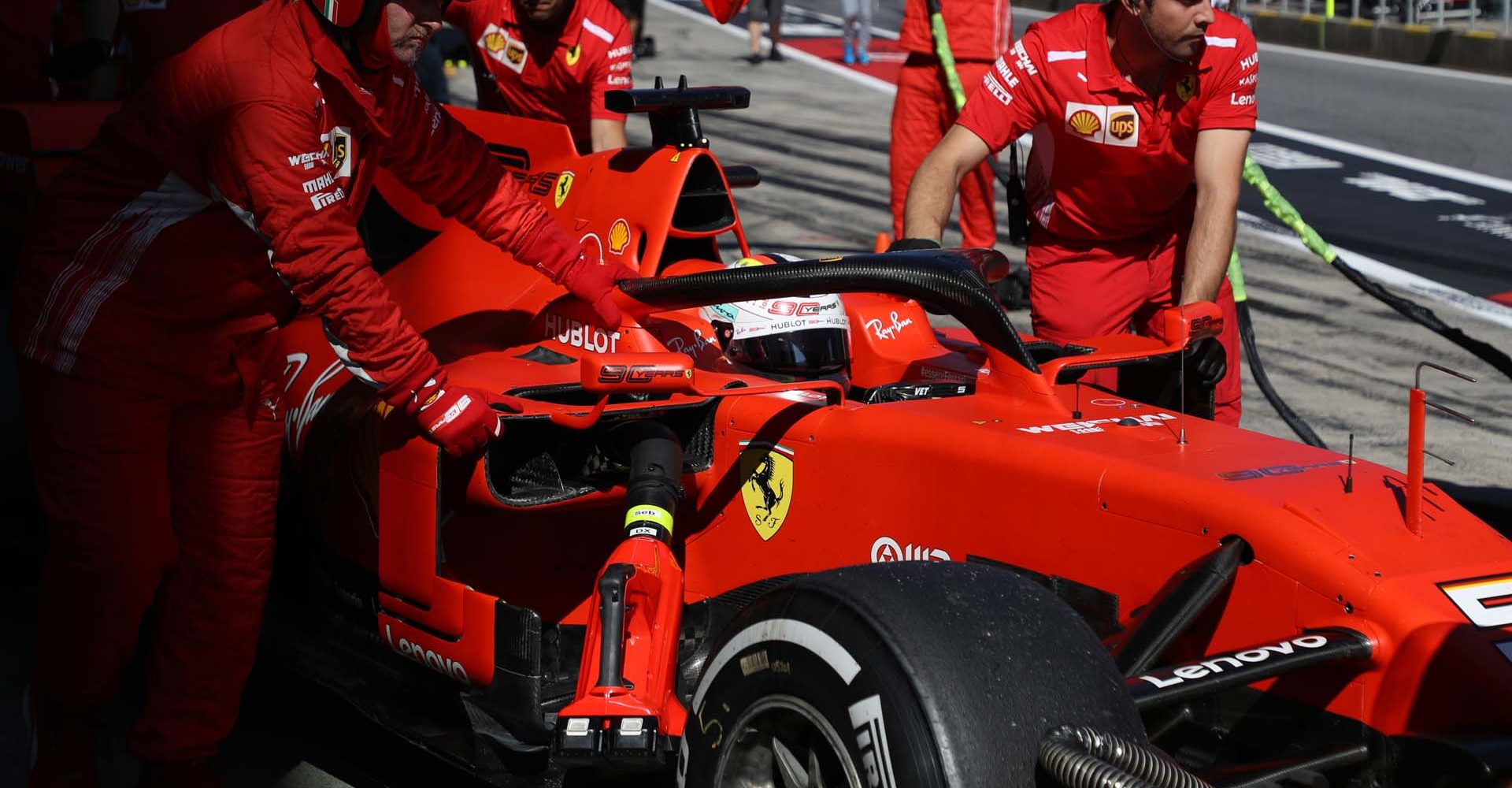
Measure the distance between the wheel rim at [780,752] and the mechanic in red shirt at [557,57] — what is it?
142 inches

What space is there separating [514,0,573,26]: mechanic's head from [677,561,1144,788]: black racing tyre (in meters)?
3.76

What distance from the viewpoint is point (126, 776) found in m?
4.43

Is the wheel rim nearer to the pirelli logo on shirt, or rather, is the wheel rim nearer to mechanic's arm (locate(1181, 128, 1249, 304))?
mechanic's arm (locate(1181, 128, 1249, 304))

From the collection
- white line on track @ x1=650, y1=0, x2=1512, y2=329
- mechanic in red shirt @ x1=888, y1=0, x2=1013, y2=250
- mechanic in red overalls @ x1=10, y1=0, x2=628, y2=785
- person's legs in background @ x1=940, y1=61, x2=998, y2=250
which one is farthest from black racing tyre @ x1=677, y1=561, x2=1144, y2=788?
white line on track @ x1=650, y1=0, x2=1512, y2=329

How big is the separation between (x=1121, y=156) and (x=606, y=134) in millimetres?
2089

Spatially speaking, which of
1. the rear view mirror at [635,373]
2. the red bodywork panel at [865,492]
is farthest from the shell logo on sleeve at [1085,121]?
the rear view mirror at [635,373]

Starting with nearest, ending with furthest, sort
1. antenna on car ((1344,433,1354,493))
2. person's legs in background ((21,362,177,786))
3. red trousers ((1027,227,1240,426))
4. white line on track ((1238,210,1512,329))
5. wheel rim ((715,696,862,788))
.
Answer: wheel rim ((715,696,862,788)) → antenna on car ((1344,433,1354,493)) → person's legs in background ((21,362,177,786)) → red trousers ((1027,227,1240,426)) → white line on track ((1238,210,1512,329))

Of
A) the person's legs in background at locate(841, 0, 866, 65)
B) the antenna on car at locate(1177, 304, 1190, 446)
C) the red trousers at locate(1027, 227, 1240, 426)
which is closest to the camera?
the antenna on car at locate(1177, 304, 1190, 446)

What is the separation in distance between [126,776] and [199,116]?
5.89 ft

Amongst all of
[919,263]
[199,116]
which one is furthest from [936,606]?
[199,116]

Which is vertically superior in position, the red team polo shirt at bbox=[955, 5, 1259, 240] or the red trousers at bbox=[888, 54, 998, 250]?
the red team polo shirt at bbox=[955, 5, 1259, 240]

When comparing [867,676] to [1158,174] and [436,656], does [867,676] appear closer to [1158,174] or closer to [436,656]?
[436,656]

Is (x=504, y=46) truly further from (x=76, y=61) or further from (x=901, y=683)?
(x=901, y=683)

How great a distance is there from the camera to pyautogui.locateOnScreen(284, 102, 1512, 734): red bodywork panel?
9.59 feet
